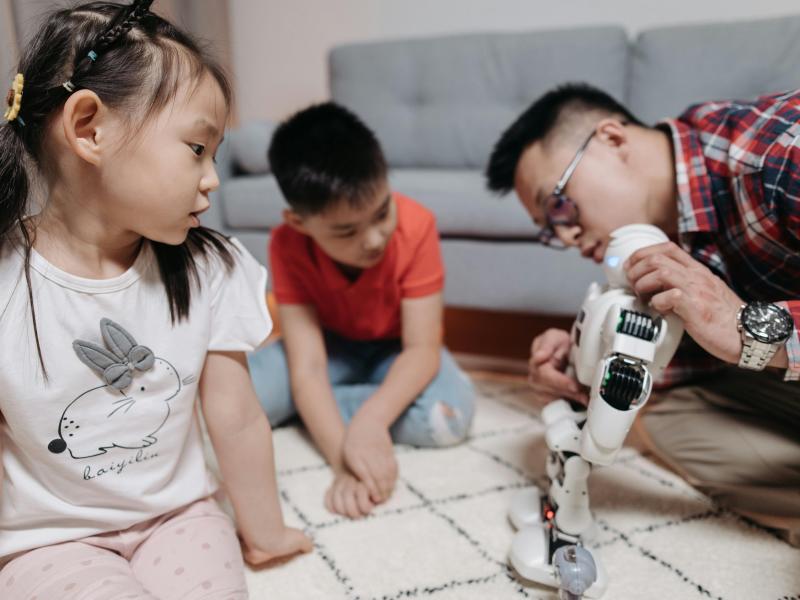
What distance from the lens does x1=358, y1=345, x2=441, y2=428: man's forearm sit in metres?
1.14

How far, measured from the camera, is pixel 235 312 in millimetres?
805

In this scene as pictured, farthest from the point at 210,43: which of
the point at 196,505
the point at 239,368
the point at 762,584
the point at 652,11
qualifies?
the point at 652,11

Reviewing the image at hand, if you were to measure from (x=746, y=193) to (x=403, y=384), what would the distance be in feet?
2.01

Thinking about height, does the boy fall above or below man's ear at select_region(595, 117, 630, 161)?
below

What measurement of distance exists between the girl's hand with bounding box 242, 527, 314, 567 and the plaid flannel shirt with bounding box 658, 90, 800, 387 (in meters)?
0.64

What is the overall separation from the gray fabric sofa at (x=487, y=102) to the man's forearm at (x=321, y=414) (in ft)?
2.19

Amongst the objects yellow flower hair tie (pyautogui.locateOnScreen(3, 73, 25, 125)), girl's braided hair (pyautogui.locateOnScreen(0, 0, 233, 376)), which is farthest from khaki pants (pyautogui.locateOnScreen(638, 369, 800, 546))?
yellow flower hair tie (pyautogui.locateOnScreen(3, 73, 25, 125))

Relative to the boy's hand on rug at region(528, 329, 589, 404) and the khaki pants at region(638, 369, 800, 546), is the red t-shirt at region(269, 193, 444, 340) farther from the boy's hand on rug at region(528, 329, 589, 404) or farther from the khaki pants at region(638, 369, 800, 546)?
the khaki pants at region(638, 369, 800, 546)

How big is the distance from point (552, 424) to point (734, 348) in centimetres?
23

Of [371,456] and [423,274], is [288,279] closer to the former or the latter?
[423,274]

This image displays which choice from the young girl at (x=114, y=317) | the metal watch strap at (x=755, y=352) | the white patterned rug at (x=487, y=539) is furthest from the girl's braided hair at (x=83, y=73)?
the metal watch strap at (x=755, y=352)

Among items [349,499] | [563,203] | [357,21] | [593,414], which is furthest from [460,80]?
[593,414]

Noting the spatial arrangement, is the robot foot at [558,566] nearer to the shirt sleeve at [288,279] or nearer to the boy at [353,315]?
the boy at [353,315]

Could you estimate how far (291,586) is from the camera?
817 millimetres
